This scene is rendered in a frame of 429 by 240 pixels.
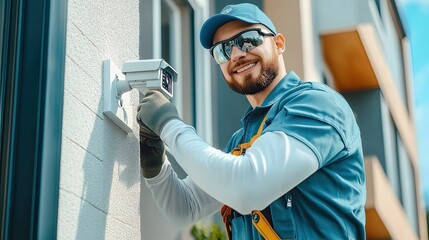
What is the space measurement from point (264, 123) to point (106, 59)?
73 centimetres

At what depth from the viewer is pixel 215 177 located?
347cm

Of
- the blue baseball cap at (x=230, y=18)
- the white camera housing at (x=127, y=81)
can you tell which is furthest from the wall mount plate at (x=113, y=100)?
the blue baseball cap at (x=230, y=18)

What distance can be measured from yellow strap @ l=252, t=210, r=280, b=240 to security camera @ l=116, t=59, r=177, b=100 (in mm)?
699

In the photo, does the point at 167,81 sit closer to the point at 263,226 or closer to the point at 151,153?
the point at 151,153

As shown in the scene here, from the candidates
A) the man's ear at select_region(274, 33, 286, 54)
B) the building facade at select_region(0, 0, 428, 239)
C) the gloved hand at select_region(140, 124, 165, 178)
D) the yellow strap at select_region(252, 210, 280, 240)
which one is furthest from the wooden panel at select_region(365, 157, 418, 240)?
the yellow strap at select_region(252, 210, 280, 240)

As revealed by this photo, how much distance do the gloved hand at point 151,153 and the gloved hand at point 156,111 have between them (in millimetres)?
361

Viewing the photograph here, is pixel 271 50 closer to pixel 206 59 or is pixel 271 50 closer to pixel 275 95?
pixel 275 95

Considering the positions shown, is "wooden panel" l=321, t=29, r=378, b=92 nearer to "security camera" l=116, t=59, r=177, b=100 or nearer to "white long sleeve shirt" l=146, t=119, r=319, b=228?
"security camera" l=116, t=59, r=177, b=100

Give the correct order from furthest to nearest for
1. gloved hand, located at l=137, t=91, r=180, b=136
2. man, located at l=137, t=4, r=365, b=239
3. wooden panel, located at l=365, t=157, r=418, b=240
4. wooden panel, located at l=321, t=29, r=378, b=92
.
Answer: wooden panel, located at l=321, t=29, r=378, b=92
wooden panel, located at l=365, t=157, r=418, b=240
gloved hand, located at l=137, t=91, r=180, b=136
man, located at l=137, t=4, r=365, b=239

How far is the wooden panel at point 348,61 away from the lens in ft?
43.4

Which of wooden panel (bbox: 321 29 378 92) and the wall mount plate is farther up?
wooden panel (bbox: 321 29 378 92)

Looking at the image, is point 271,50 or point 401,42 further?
point 401,42

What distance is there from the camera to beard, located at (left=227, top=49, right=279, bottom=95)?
3971 millimetres

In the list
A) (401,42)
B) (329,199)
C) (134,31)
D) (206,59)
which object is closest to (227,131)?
(206,59)
